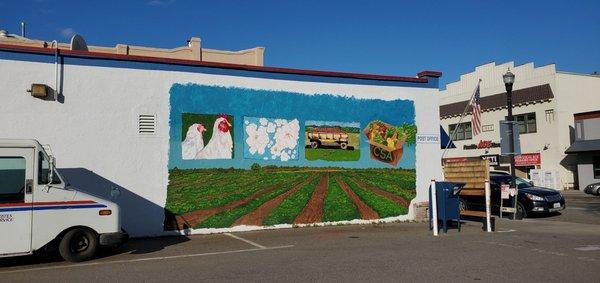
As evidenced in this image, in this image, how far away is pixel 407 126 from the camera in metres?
17.0

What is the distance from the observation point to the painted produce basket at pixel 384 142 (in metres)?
16.5

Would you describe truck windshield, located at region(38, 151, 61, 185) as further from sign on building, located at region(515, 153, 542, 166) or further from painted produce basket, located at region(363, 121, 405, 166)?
sign on building, located at region(515, 153, 542, 166)

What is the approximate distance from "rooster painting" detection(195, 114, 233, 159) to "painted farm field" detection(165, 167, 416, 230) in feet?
1.44

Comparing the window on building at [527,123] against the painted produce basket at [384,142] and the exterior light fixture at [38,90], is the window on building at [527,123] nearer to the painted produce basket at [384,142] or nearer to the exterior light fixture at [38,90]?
the painted produce basket at [384,142]

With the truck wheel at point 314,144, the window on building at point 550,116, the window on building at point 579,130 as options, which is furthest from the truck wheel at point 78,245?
the window on building at point 550,116

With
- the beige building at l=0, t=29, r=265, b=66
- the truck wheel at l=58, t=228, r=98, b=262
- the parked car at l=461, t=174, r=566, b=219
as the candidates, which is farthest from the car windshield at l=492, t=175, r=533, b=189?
the beige building at l=0, t=29, r=265, b=66

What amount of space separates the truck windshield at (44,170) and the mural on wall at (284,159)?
4239 mm

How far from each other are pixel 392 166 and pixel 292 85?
4220 mm

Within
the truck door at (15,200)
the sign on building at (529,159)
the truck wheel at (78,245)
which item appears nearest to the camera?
the truck door at (15,200)

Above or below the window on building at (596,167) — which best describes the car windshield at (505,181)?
below

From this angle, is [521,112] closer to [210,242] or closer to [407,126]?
[407,126]

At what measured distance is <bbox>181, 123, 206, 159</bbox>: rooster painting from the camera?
45.8 feet

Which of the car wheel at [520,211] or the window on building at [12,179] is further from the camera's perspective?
the car wheel at [520,211]

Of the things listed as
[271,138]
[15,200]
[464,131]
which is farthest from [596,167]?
[15,200]
